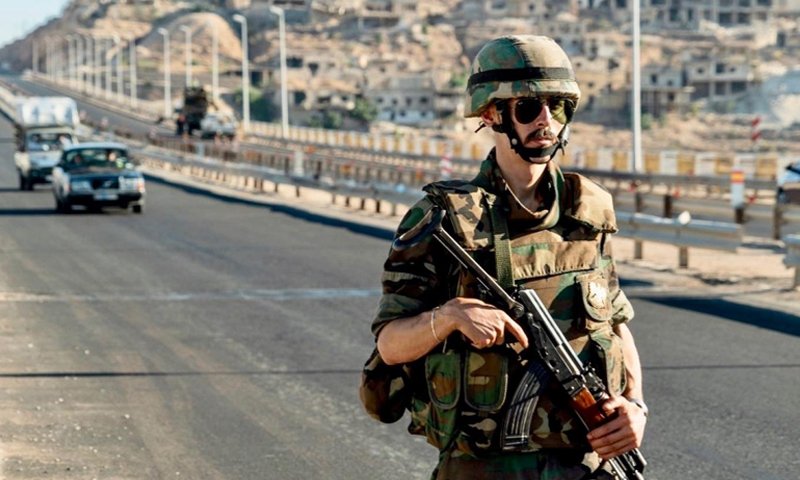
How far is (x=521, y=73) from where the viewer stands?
383 centimetres

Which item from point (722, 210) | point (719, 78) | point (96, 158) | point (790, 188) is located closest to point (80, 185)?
point (96, 158)

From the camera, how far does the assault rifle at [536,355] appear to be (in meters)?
3.64

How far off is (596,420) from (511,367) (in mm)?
237

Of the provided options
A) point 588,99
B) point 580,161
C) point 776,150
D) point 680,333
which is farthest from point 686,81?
point 680,333

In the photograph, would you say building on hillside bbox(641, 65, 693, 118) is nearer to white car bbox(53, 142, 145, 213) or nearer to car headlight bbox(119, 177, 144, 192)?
white car bbox(53, 142, 145, 213)

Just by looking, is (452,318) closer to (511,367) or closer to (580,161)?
(511,367)

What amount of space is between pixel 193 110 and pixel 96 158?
48657 mm

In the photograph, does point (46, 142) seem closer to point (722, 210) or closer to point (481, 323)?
point (722, 210)

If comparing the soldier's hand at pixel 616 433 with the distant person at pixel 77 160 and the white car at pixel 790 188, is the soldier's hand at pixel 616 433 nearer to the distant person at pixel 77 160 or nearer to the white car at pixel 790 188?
the white car at pixel 790 188

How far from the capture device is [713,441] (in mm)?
8867

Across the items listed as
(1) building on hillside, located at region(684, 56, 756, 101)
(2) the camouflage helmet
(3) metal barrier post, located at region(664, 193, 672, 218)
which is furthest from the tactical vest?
(1) building on hillside, located at region(684, 56, 756, 101)

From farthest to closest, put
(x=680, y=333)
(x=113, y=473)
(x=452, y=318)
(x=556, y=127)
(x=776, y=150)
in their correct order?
(x=776, y=150) < (x=680, y=333) < (x=113, y=473) < (x=556, y=127) < (x=452, y=318)

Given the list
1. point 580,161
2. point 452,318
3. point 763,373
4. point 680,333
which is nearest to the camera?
point 452,318

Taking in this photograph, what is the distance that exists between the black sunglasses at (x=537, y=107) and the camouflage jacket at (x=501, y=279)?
0.51 feet
